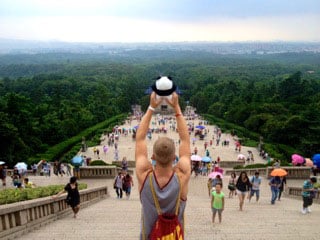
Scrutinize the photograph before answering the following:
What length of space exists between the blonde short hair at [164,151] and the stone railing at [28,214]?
467cm

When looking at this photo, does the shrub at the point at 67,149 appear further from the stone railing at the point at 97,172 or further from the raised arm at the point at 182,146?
the raised arm at the point at 182,146

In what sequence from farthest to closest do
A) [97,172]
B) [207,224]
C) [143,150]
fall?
1. [97,172]
2. [207,224]
3. [143,150]

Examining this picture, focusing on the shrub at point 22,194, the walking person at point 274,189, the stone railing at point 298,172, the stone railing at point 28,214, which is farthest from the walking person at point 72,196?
the stone railing at point 298,172

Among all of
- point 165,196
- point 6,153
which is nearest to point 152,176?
point 165,196

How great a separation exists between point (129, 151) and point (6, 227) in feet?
108

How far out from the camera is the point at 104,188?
1487 centimetres

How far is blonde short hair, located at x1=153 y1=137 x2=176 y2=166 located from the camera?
3312 millimetres

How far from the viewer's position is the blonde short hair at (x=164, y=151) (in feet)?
10.9

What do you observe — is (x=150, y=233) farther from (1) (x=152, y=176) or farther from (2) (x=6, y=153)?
(2) (x=6, y=153)

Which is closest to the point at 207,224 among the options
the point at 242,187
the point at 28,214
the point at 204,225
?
the point at 204,225

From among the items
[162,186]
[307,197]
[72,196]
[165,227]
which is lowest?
[307,197]

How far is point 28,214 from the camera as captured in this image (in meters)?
7.89

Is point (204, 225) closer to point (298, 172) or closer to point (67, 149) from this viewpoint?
point (298, 172)

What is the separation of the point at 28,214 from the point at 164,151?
5.55 meters
